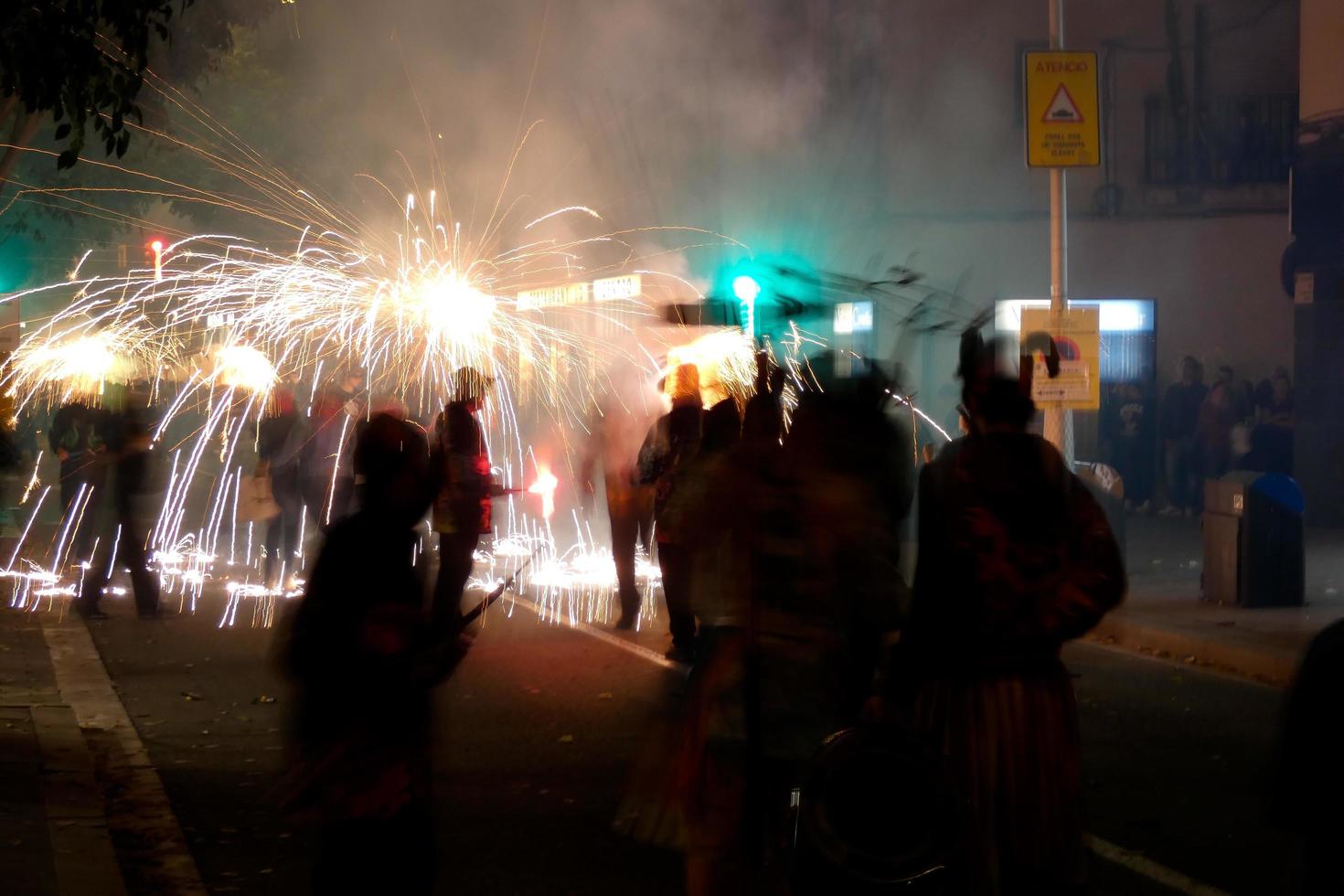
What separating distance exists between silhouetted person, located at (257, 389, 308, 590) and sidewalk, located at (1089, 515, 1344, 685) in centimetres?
668

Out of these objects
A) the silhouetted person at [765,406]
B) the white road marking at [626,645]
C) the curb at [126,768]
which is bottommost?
the white road marking at [626,645]

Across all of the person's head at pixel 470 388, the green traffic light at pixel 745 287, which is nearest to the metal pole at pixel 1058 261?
the person's head at pixel 470 388

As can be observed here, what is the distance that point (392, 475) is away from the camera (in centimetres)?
408

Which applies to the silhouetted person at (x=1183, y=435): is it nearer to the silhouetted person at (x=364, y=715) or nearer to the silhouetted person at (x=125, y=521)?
the silhouetted person at (x=125, y=521)

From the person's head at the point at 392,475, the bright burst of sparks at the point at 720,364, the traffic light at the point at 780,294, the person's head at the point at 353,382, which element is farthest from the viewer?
the person's head at the point at 353,382

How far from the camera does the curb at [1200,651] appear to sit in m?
9.80

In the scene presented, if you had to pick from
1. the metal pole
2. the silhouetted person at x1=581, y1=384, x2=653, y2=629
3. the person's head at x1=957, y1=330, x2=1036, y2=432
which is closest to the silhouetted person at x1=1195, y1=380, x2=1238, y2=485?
the metal pole

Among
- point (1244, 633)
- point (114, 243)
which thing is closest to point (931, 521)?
point (1244, 633)

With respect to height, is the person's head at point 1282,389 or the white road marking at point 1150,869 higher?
the person's head at point 1282,389

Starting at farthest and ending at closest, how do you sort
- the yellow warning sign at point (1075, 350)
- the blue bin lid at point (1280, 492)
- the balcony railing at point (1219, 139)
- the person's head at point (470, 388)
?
the balcony railing at point (1219, 139) → the yellow warning sign at point (1075, 350) → the blue bin lid at point (1280, 492) → the person's head at point (470, 388)

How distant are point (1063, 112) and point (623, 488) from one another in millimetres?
5253

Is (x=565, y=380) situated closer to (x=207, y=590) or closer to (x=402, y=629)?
(x=207, y=590)

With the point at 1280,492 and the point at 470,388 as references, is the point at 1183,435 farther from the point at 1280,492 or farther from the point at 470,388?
the point at 470,388

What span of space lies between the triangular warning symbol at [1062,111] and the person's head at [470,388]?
19.0 feet
